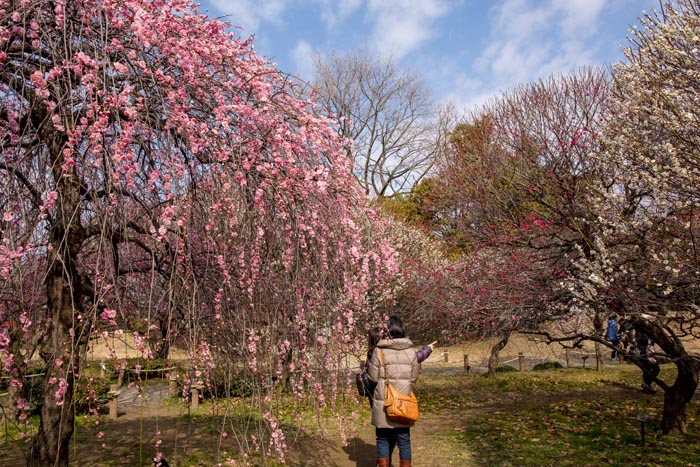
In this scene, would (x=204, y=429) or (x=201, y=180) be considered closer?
(x=201, y=180)

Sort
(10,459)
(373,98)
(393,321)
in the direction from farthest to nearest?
(373,98) → (10,459) → (393,321)

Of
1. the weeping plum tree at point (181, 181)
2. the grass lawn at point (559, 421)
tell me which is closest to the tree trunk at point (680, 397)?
the grass lawn at point (559, 421)

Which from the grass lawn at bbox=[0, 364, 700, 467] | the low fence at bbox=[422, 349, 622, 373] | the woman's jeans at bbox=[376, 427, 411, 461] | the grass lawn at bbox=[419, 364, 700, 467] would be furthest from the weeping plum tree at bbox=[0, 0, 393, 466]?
the low fence at bbox=[422, 349, 622, 373]

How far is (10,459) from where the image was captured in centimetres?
604

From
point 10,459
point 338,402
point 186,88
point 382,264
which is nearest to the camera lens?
point 186,88

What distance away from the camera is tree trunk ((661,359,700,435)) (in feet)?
20.7

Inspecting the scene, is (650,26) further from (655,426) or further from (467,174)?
(655,426)

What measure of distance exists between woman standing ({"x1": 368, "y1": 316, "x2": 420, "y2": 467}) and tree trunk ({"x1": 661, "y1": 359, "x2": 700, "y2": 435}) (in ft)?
12.4

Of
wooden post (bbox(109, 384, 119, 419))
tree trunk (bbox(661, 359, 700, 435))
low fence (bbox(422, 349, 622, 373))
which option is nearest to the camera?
tree trunk (bbox(661, 359, 700, 435))

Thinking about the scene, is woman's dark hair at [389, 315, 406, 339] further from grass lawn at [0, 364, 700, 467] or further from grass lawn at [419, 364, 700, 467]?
grass lawn at [419, 364, 700, 467]

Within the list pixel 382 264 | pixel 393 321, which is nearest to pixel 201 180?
pixel 382 264

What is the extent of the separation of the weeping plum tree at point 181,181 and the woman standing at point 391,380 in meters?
1.14

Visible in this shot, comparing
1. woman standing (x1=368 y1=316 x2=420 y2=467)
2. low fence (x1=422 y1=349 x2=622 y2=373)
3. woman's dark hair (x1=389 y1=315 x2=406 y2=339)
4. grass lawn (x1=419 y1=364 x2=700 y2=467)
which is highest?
woman's dark hair (x1=389 y1=315 x2=406 y2=339)

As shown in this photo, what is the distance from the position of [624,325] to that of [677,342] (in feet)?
2.27
